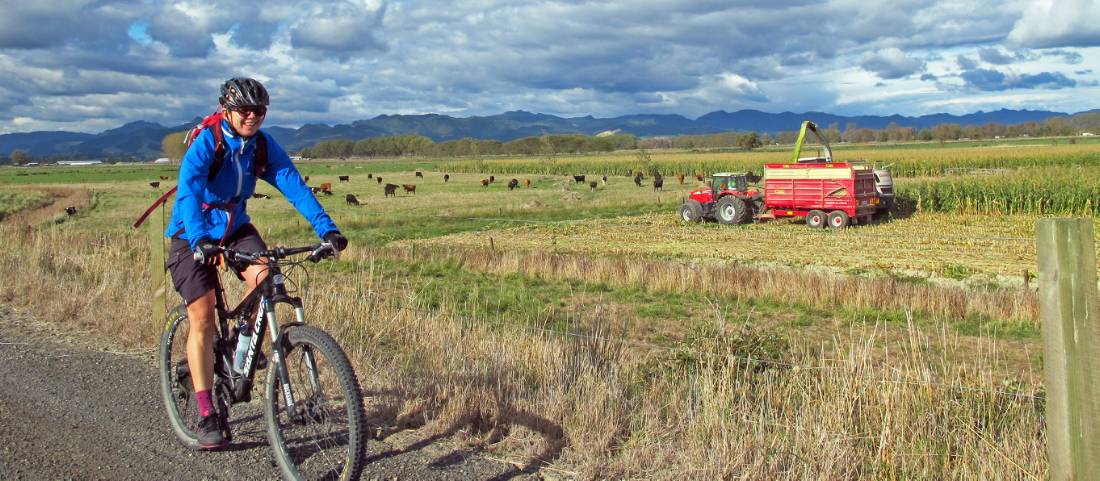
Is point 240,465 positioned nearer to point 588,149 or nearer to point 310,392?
point 310,392

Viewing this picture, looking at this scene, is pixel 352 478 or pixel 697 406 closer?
pixel 352 478

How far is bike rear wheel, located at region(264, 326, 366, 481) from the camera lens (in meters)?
3.82

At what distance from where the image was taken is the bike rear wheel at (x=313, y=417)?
382 cm

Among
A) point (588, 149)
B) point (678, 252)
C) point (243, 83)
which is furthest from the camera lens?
point (588, 149)

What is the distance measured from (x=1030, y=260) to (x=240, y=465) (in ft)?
51.5

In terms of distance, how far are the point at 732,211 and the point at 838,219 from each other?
124 inches

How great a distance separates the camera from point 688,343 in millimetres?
6027

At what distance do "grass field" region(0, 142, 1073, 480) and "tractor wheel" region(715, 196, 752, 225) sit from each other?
301cm

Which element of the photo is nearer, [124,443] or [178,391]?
[124,443]

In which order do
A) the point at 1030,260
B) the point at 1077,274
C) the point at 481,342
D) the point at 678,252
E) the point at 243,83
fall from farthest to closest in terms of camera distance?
1. the point at 678,252
2. the point at 1030,260
3. the point at 481,342
4. the point at 243,83
5. the point at 1077,274

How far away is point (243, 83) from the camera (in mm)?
4262

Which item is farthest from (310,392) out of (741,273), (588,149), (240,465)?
(588,149)

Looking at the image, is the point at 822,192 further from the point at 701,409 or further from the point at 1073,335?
the point at 1073,335

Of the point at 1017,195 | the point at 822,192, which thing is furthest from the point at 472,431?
the point at 1017,195
